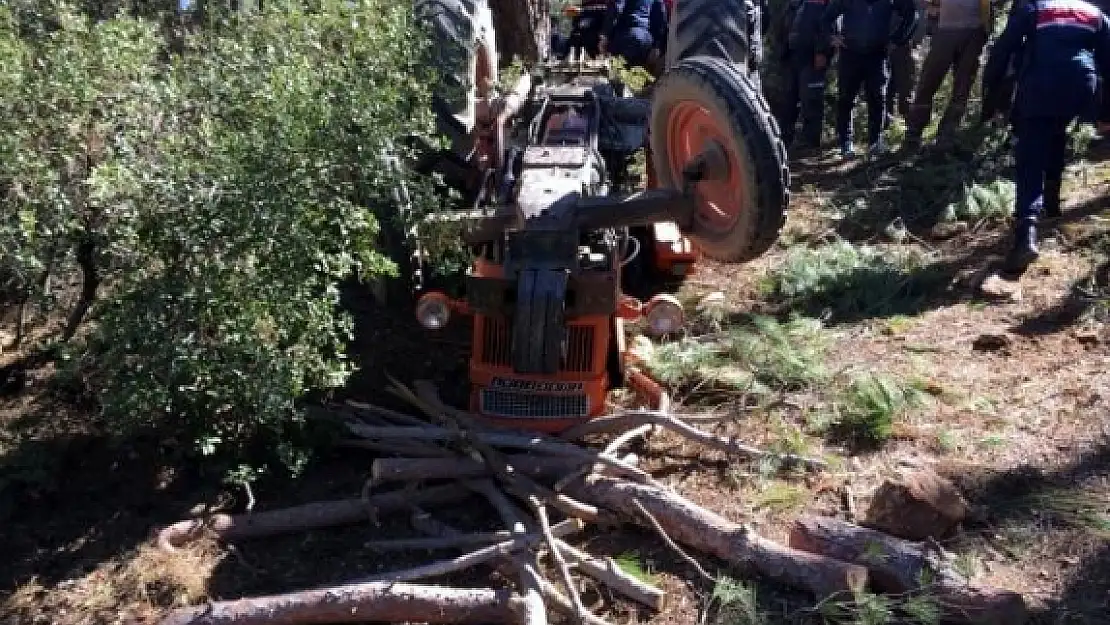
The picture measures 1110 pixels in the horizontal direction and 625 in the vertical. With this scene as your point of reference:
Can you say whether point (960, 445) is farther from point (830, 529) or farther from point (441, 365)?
point (441, 365)

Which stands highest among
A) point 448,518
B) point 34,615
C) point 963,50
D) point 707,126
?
point 963,50

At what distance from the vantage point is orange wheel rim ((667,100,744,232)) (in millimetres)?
4082

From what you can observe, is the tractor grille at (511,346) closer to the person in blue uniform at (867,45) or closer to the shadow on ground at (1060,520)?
the shadow on ground at (1060,520)

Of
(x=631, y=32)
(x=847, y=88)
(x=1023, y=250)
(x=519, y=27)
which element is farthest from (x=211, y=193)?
(x=847, y=88)

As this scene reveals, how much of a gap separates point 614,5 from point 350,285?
3892 millimetres

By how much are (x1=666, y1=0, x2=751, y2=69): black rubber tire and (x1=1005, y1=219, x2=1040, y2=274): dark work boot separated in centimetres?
184

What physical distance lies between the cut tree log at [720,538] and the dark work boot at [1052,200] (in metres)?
4.00

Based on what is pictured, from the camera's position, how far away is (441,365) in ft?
17.8

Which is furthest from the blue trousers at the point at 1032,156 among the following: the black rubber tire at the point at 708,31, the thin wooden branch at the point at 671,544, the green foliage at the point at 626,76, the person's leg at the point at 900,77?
the thin wooden branch at the point at 671,544

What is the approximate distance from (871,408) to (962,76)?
188 inches

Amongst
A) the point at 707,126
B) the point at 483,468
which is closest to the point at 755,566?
the point at 483,468

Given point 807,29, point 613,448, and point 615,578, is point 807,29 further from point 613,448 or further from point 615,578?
point 615,578

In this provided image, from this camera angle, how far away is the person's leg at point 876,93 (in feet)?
27.1

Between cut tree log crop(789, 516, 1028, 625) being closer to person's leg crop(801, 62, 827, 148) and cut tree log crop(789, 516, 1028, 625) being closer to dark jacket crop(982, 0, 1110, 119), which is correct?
dark jacket crop(982, 0, 1110, 119)
